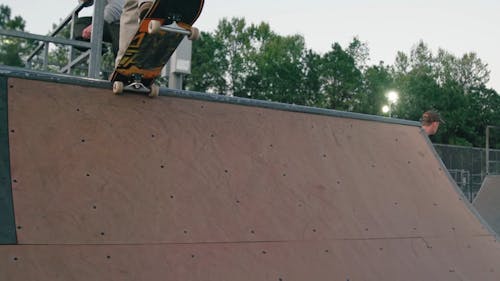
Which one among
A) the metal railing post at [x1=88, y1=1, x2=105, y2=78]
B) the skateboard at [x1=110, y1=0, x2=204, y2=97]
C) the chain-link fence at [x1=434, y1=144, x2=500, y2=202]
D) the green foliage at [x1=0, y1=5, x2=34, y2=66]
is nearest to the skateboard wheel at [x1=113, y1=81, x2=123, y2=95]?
the skateboard at [x1=110, y1=0, x2=204, y2=97]

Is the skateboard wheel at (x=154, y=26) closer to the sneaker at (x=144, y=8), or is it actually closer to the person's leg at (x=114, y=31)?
the sneaker at (x=144, y=8)

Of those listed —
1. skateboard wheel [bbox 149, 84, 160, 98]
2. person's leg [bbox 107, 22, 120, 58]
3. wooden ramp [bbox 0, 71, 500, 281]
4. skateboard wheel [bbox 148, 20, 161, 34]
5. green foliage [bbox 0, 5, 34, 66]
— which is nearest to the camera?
wooden ramp [bbox 0, 71, 500, 281]

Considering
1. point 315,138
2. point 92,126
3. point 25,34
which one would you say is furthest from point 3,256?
point 315,138

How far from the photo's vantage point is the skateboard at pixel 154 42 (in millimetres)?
2967

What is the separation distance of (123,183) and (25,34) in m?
1.90

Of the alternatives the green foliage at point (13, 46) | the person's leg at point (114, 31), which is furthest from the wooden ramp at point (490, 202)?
the green foliage at point (13, 46)

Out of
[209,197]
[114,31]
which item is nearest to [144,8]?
[209,197]

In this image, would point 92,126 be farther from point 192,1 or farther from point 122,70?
point 192,1

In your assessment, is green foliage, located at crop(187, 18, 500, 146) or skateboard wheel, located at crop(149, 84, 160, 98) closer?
skateboard wheel, located at crop(149, 84, 160, 98)

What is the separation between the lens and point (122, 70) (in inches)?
129

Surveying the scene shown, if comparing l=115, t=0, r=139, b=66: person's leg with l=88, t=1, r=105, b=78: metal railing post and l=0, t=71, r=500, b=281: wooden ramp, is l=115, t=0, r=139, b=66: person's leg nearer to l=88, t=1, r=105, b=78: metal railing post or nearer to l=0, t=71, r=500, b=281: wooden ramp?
l=0, t=71, r=500, b=281: wooden ramp

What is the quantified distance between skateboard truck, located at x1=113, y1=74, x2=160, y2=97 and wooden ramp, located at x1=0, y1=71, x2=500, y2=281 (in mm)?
71

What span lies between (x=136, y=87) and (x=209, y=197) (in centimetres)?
94

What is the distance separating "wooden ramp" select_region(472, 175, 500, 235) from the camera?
838cm
